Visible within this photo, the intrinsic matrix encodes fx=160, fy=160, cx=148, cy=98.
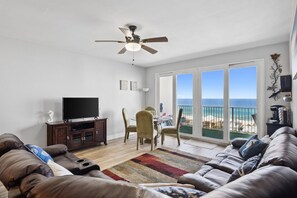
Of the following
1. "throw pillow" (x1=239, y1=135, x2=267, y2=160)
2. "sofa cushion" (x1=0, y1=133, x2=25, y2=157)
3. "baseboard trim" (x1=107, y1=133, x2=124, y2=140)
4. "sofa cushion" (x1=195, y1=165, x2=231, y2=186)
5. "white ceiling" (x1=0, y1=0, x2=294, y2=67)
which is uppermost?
"white ceiling" (x1=0, y1=0, x2=294, y2=67)

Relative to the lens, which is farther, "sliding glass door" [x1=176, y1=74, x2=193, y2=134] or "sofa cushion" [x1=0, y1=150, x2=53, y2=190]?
"sliding glass door" [x1=176, y1=74, x2=193, y2=134]

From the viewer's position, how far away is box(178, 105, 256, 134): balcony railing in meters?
4.37

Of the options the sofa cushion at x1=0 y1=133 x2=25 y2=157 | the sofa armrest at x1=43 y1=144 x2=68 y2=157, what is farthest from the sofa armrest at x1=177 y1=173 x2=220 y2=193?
the sofa armrest at x1=43 y1=144 x2=68 y2=157

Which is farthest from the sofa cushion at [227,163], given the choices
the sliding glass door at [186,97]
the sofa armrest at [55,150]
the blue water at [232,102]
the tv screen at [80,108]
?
the tv screen at [80,108]

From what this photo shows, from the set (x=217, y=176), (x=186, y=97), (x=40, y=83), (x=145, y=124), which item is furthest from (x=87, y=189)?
(x=186, y=97)

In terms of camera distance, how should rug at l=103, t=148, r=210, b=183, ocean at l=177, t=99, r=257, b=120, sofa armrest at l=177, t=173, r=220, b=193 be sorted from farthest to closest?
ocean at l=177, t=99, r=257, b=120 → rug at l=103, t=148, r=210, b=183 → sofa armrest at l=177, t=173, r=220, b=193

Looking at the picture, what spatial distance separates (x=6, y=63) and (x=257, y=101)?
18.4 ft

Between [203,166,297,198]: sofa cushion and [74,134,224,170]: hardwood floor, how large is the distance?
8.74 ft

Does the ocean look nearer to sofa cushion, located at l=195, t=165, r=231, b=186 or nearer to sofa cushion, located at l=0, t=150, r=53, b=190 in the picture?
sofa cushion, located at l=195, t=165, r=231, b=186

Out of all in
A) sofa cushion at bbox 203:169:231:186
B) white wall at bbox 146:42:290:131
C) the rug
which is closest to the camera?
sofa cushion at bbox 203:169:231:186

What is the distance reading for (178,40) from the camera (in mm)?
3387

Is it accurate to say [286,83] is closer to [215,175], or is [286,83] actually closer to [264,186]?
[215,175]

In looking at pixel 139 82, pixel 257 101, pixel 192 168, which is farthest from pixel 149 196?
pixel 139 82

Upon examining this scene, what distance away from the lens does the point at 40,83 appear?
3693 mm
